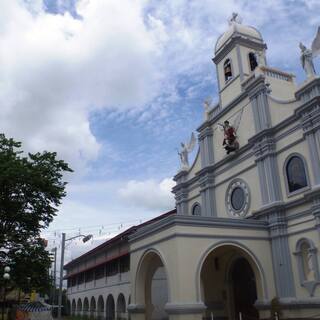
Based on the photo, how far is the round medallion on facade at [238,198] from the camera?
23.0 m

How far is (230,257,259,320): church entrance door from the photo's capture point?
22.0 meters

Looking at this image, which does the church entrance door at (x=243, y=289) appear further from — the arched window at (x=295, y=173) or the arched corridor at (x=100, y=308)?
the arched corridor at (x=100, y=308)

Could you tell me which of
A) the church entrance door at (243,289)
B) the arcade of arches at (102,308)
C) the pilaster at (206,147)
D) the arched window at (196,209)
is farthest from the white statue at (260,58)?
Result: the arcade of arches at (102,308)

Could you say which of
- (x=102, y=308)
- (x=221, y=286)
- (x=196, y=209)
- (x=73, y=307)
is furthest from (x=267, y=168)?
(x=73, y=307)

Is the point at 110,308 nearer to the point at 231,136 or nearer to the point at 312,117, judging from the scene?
the point at 231,136

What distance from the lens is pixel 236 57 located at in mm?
27000

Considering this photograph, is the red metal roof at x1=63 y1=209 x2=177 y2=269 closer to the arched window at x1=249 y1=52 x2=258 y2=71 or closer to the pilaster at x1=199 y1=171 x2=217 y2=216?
the pilaster at x1=199 y1=171 x2=217 y2=216

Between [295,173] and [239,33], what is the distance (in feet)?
38.3

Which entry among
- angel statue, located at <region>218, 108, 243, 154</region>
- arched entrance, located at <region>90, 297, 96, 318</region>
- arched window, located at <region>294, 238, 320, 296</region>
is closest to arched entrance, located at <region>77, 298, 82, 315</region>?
arched entrance, located at <region>90, 297, 96, 318</region>

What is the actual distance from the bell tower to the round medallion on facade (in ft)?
18.0

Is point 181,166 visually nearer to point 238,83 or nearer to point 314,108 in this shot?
point 238,83

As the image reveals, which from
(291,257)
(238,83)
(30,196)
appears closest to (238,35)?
(238,83)

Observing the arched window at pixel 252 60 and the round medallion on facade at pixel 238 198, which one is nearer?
the round medallion on facade at pixel 238 198

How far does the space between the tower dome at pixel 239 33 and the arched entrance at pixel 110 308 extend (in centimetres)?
2399
